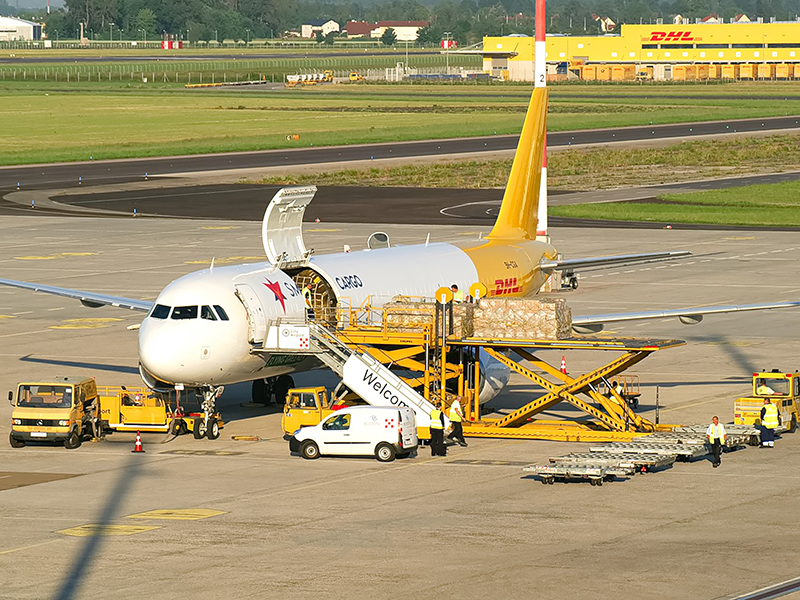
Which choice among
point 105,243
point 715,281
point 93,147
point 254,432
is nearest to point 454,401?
point 254,432

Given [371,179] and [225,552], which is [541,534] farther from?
[371,179]

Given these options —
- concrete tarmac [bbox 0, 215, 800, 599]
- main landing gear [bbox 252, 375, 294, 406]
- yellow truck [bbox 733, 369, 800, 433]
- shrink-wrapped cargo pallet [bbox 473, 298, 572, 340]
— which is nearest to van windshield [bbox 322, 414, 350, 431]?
concrete tarmac [bbox 0, 215, 800, 599]

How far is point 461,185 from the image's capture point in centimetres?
13225

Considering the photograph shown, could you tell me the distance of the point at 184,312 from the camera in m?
43.2

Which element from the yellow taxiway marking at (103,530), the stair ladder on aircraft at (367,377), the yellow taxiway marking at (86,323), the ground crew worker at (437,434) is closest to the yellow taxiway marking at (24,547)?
the yellow taxiway marking at (103,530)

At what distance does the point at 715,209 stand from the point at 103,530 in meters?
88.9

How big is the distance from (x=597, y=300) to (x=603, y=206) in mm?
44100

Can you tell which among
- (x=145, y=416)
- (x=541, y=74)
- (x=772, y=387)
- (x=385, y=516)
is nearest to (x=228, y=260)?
(x=541, y=74)

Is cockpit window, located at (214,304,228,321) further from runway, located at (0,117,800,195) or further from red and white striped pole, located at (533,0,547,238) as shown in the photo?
runway, located at (0,117,800,195)

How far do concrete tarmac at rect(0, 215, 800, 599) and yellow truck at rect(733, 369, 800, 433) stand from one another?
4.04 feet

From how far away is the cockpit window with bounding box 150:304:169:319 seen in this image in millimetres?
43469

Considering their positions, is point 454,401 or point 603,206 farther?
point 603,206

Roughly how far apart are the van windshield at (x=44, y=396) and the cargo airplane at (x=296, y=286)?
2406 millimetres

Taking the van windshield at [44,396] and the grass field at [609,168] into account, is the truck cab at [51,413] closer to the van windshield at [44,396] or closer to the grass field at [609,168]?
the van windshield at [44,396]
